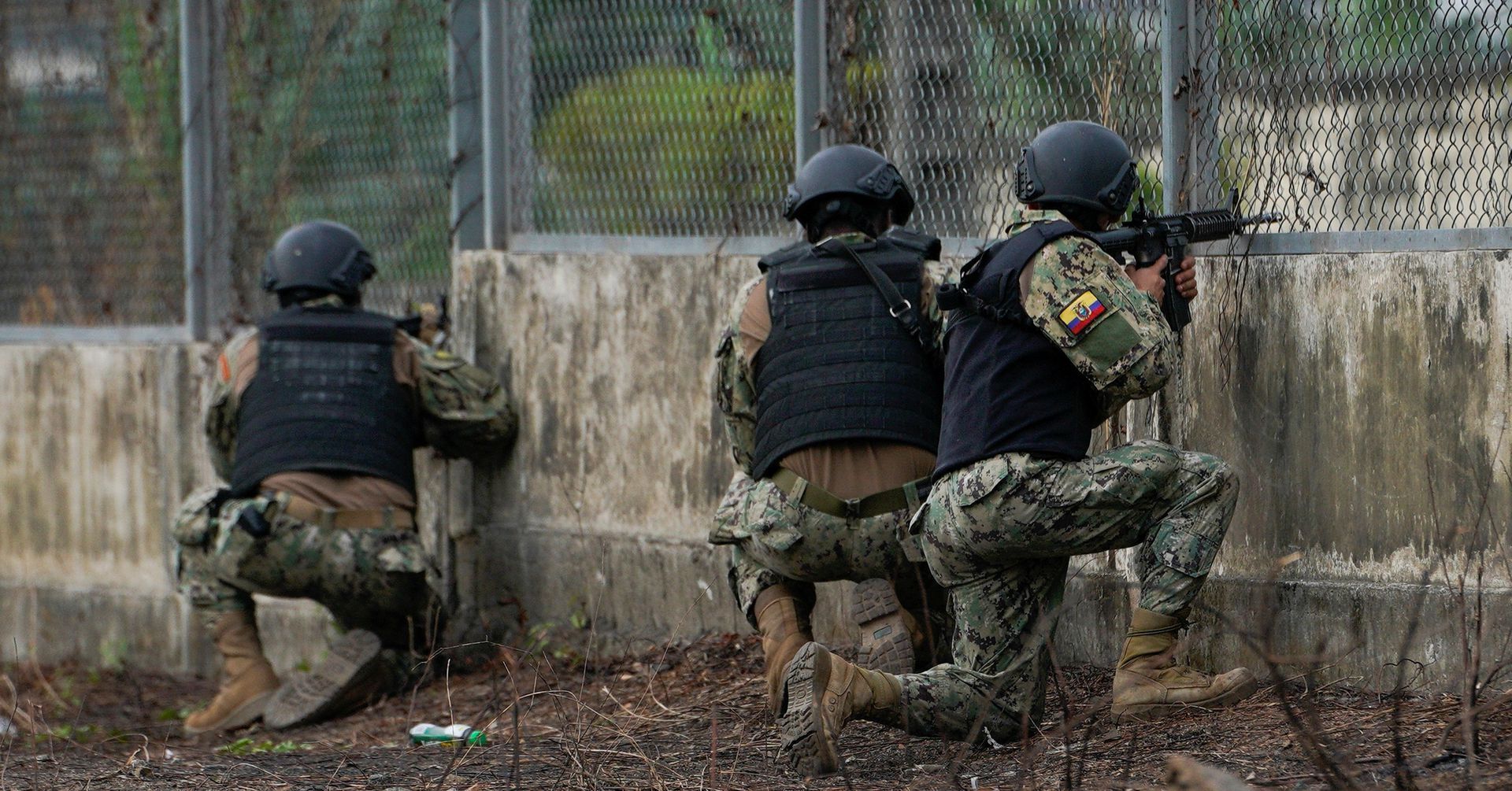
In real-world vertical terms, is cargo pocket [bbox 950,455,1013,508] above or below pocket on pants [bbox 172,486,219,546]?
above

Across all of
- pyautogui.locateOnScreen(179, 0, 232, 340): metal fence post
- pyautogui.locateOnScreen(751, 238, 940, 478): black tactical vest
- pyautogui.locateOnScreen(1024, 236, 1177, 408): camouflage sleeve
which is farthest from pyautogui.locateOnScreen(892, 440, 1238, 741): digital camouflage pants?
pyautogui.locateOnScreen(179, 0, 232, 340): metal fence post

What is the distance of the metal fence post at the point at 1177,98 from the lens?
5.18 m

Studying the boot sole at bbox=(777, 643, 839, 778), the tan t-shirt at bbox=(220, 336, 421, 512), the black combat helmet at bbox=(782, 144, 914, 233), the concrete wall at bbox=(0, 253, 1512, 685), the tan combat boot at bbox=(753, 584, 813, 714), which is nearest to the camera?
the boot sole at bbox=(777, 643, 839, 778)

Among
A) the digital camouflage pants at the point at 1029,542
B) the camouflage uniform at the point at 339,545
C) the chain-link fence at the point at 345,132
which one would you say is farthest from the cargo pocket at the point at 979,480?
the chain-link fence at the point at 345,132

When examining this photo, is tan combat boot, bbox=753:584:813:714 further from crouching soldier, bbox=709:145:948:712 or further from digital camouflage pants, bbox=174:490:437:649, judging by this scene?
digital camouflage pants, bbox=174:490:437:649

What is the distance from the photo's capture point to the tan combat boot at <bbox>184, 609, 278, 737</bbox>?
21.5 ft

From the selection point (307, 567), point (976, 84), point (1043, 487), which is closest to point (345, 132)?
point (307, 567)

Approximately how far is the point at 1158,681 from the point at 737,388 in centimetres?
147

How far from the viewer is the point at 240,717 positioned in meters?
6.57

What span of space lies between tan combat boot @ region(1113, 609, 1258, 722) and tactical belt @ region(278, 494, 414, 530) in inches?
115

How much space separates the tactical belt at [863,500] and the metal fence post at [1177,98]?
3.51 feet

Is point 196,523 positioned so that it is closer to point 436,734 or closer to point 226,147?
point 436,734

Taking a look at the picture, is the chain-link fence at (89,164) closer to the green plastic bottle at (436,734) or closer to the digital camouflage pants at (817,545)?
the green plastic bottle at (436,734)

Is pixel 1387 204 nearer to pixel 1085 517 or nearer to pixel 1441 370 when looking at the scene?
pixel 1441 370
